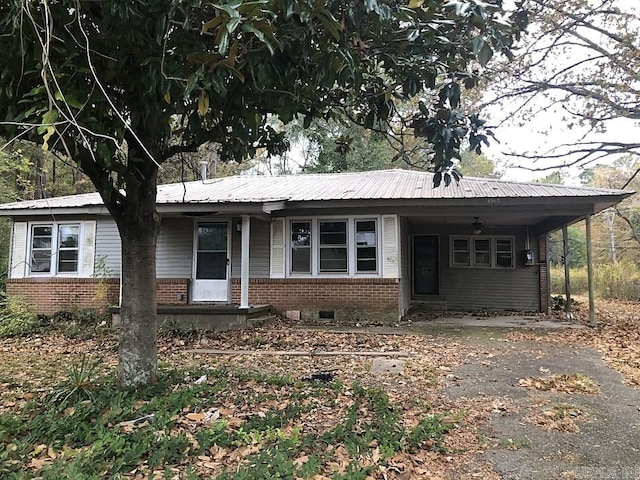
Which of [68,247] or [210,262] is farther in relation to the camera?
[68,247]

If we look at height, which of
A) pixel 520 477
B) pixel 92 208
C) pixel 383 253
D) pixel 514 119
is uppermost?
pixel 514 119

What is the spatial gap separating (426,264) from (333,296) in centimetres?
471

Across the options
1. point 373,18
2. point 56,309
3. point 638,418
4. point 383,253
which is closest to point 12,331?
point 56,309

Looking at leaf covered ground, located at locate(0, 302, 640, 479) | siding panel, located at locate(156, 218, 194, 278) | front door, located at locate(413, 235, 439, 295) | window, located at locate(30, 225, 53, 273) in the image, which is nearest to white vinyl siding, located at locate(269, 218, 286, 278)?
siding panel, located at locate(156, 218, 194, 278)

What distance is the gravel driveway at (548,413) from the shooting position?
3.26 m

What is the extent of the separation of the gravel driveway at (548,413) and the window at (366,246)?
426 centimetres

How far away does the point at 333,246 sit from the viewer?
11.0m

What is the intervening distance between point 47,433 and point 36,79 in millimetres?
2993

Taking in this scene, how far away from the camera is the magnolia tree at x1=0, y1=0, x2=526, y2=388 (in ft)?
10.1

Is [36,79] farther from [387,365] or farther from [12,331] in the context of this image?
[12,331]

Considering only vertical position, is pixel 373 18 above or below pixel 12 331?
above

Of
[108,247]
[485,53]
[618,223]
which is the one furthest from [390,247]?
[618,223]

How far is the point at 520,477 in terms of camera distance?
3.12 m

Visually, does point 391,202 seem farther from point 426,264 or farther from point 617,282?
point 617,282
